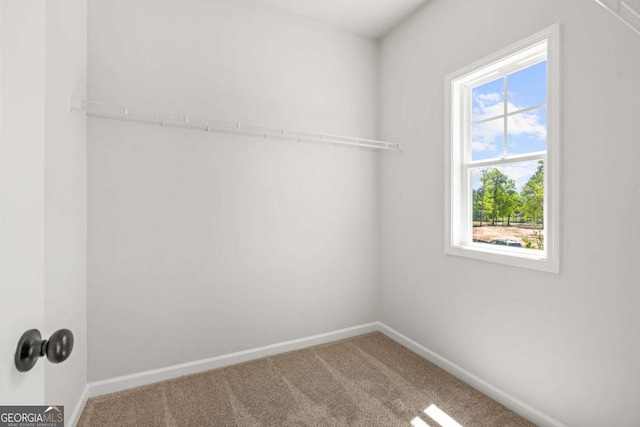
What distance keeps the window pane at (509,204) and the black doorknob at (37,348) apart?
89.1 inches

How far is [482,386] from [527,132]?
1.71m

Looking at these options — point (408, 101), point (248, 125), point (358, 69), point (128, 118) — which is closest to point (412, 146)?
point (408, 101)

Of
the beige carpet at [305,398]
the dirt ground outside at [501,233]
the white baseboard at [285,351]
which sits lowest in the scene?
the beige carpet at [305,398]

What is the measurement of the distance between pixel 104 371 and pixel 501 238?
2838 mm

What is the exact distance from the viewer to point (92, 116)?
1894mm

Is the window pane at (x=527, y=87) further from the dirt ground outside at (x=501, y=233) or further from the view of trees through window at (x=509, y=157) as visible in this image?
the dirt ground outside at (x=501, y=233)

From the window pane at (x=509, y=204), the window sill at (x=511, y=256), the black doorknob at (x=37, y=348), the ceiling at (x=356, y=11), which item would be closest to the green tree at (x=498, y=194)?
the window pane at (x=509, y=204)

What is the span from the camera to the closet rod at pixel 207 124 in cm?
182

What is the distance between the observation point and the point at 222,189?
7.51 ft

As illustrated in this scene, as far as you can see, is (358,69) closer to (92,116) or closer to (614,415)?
(92,116)

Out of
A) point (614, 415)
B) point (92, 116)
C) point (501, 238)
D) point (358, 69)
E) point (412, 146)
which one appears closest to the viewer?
point (614, 415)
